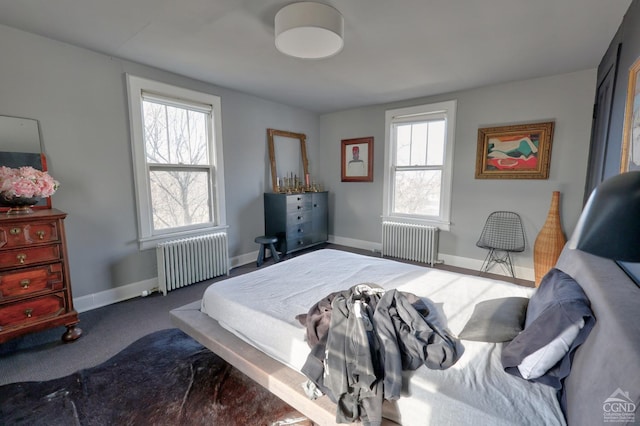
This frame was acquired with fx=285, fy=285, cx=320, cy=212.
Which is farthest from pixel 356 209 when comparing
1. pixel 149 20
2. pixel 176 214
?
pixel 149 20

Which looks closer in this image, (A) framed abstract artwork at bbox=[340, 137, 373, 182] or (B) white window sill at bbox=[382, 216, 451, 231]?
(B) white window sill at bbox=[382, 216, 451, 231]

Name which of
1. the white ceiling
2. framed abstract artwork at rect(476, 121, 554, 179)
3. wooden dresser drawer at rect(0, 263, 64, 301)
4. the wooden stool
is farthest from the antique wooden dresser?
framed abstract artwork at rect(476, 121, 554, 179)

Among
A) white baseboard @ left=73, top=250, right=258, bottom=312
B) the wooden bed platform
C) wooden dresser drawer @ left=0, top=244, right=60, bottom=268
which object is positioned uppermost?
wooden dresser drawer @ left=0, top=244, right=60, bottom=268

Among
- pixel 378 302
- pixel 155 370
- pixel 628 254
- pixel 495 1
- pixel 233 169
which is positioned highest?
pixel 495 1

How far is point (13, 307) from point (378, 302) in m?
2.54

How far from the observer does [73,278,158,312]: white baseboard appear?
2727mm

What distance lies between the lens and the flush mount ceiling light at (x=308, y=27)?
1841mm

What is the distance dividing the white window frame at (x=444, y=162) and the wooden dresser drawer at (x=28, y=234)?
3.94 m

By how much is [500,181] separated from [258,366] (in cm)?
357

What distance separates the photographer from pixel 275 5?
1900 millimetres

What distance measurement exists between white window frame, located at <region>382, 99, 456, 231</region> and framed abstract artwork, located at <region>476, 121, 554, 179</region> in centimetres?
37

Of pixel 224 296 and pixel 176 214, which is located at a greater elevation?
pixel 176 214

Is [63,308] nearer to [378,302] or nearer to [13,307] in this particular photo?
[13,307]

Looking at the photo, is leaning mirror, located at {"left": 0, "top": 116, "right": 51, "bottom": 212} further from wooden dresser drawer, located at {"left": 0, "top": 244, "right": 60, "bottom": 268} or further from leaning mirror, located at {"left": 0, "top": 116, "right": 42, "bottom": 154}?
wooden dresser drawer, located at {"left": 0, "top": 244, "right": 60, "bottom": 268}
